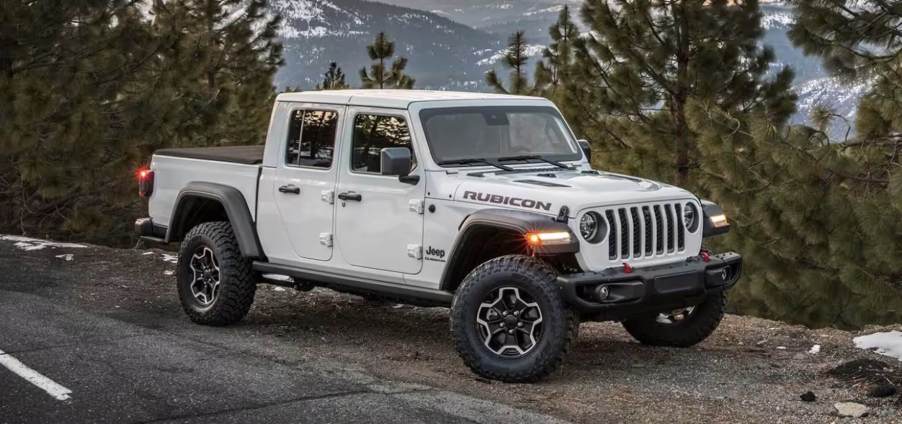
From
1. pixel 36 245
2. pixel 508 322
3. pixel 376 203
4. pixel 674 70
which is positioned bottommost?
pixel 36 245

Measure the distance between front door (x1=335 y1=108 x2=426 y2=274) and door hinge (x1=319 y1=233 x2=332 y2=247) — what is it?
0.29 ft

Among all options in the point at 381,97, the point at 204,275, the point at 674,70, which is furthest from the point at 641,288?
the point at 674,70

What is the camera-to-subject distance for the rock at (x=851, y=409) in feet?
23.7

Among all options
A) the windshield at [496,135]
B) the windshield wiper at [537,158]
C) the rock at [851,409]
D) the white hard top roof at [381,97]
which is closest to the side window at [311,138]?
the white hard top roof at [381,97]

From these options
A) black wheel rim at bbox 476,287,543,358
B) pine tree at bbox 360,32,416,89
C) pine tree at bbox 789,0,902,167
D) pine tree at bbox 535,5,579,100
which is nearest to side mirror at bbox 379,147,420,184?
black wheel rim at bbox 476,287,543,358

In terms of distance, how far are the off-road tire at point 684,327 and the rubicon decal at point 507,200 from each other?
1.68m

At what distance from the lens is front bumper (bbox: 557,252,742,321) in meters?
7.66

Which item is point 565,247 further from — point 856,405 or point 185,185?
point 185,185

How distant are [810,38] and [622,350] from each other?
7.85 meters

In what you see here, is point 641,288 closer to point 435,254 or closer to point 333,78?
point 435,254

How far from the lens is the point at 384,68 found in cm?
4494

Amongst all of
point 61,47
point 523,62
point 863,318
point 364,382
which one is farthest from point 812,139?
point 523,62

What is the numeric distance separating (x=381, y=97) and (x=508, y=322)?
2126 millimetres

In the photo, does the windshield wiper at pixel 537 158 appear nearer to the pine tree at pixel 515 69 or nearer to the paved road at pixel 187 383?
the paved road at pixel 187 383
